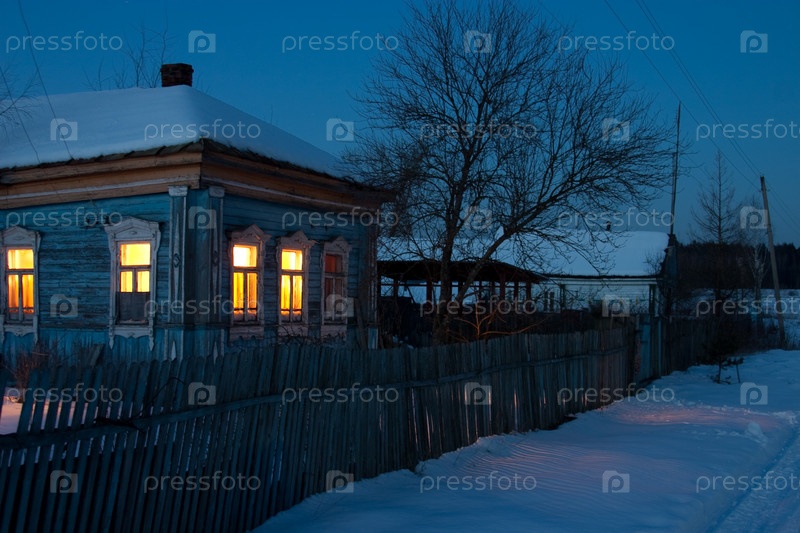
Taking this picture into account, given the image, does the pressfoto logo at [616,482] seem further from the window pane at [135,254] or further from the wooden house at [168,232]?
the window pane at [135,254]

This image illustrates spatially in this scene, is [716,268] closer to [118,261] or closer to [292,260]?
[292,260]

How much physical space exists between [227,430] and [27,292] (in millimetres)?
9814

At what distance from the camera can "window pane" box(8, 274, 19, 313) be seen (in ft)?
46.2

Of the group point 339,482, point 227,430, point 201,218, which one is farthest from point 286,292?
point 227,430

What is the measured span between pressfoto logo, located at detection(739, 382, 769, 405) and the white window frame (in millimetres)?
12035

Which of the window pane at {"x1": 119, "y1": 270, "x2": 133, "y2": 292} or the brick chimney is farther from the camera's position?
the brick chimney

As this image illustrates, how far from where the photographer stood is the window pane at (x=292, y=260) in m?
14.1

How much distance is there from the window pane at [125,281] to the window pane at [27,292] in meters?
2.44

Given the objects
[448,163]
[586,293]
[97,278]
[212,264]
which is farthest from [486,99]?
[586,293]

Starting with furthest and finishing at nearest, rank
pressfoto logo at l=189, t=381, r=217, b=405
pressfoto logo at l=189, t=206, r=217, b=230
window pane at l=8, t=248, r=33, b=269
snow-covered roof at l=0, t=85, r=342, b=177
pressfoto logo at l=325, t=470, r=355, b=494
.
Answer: window pane at l=8, t=248, r=33, b=269
snow-covered roof at l=0, t=85, r=342, b=177
pressfoto logo at l=189, t=206, r=217, b=230
pressfoto logo at l=325, t=470, r=355, b=494
pressfoto logo at l=189, t=381, r=217, b=405

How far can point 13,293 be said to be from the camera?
14.2 m

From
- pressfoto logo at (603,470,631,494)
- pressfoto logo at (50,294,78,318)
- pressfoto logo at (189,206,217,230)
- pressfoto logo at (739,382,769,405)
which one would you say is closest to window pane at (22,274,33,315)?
pressfoto logo at (50,294,78,318)

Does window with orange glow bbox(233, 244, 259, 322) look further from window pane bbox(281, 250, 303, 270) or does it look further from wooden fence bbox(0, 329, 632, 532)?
wooden fence bbox(0, 329, 632, 532)

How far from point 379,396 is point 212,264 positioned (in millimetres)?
5236
